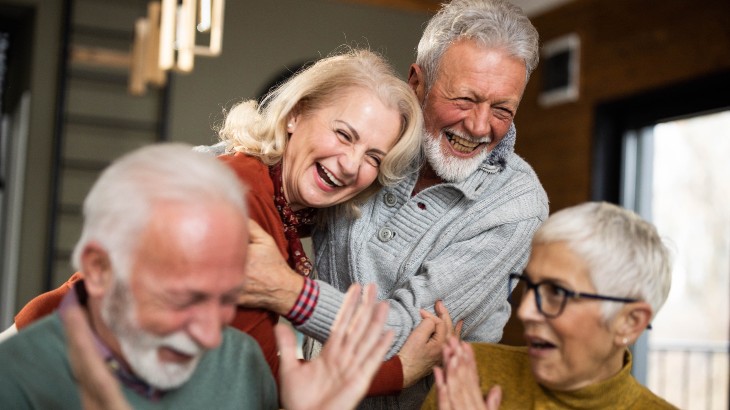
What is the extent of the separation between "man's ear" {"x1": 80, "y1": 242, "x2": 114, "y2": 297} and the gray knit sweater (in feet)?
2.98

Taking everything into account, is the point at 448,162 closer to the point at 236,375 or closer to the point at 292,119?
the point at 292,119

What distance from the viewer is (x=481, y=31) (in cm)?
235

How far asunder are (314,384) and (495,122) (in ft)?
3.32

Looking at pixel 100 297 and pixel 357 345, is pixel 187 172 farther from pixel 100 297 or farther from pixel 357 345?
pixel 357 345

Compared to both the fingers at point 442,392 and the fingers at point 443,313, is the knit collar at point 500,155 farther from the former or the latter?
the fingers at point 442,392

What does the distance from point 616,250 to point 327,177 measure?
68 cm

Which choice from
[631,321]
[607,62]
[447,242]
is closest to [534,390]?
[631,321]

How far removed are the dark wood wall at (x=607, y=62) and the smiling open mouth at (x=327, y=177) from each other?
3437mm

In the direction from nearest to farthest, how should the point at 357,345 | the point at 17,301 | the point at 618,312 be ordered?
the point at 357,345
the point at 618,312
the point at 17,301

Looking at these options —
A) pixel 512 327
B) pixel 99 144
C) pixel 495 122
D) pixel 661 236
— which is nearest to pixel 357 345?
pixel 661 236

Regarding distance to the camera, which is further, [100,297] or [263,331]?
[263,331]

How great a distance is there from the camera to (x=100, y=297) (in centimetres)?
147

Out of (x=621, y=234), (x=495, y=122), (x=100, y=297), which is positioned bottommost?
(x=100, y=297)

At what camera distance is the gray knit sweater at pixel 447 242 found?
2.27 metres
